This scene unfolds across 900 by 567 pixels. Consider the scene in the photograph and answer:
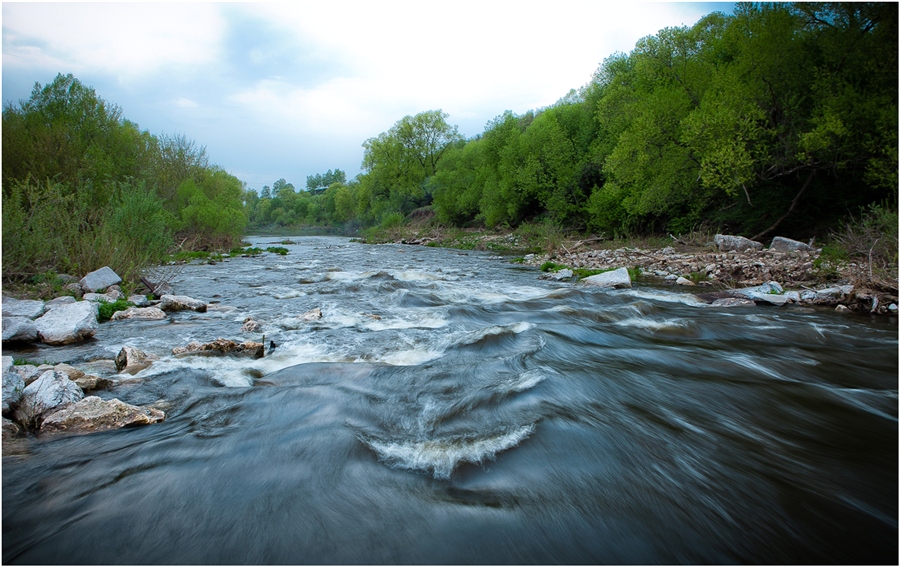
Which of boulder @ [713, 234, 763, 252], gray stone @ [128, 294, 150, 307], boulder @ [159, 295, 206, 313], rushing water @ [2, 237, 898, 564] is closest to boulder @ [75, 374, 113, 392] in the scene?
rushing water @ [2, 237, 898, 564]

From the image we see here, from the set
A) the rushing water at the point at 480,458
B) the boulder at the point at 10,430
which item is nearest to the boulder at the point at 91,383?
the rushing water at the point at 480,458

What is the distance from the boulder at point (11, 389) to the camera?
3.45m

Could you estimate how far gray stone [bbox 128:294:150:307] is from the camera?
854 cm

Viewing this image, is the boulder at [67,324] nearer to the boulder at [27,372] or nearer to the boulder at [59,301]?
the boulder at [59,301]

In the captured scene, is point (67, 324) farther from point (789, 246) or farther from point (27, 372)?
point (789, 246)

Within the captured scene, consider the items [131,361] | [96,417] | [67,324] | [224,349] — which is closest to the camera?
[96,417]

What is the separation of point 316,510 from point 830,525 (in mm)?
3086

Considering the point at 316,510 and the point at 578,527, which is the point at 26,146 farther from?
the point at 578,527

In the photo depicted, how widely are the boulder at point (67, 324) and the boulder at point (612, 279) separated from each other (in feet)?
35.2

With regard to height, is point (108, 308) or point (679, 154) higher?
point (679, 154)

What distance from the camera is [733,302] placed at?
9.07 m

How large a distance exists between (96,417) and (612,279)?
10.8 metres

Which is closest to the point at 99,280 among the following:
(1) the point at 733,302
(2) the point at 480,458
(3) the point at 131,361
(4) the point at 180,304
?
(4) the point at 180,304

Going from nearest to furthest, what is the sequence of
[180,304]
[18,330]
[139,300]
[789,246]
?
1. [18,330]
2. [180,304]
3. [139,300]
4. [789,246]
